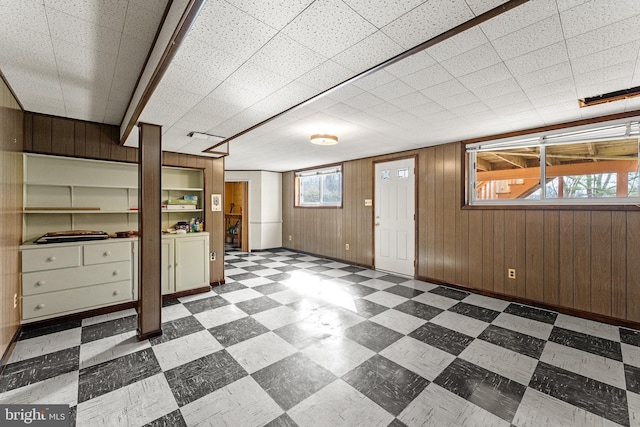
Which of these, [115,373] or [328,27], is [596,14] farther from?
[115,373]

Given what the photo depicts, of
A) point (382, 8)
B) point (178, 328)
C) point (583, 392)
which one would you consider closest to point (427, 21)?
point (382, 8)

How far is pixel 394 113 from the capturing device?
2928mm

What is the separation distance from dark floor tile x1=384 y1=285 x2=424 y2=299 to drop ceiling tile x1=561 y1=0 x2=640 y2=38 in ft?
10.6

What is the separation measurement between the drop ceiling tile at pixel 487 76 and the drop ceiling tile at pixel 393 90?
413 millimetres

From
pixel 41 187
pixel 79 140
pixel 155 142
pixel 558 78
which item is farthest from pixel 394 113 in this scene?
pixel 41 187

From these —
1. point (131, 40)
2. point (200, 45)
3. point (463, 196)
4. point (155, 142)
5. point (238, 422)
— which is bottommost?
point (238, 422)

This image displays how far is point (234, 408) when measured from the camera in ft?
5.73

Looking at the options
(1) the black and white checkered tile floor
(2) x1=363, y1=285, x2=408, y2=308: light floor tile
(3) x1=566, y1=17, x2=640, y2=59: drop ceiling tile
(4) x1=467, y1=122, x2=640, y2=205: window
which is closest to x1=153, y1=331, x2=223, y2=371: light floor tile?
(1) the black and white checkered tile floor

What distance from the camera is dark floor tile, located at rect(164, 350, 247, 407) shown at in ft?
6.21

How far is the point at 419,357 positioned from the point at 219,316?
7.25 feet

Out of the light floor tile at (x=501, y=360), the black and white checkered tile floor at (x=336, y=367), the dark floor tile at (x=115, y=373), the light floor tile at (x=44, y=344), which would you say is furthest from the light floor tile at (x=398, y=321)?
the light floor tile at (x=44, y=344)

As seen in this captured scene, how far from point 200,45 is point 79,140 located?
2.79 metres

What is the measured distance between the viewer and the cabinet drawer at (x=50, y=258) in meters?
2.80

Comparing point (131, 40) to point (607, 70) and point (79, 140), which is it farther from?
point (607, 70)
